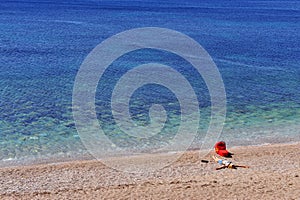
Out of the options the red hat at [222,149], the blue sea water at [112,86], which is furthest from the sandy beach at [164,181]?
the blue sea water at [112,86]

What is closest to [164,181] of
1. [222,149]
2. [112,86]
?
[222,149]

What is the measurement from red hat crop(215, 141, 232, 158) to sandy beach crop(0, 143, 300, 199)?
15.8 inches

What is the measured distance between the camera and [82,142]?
22406 millimetres

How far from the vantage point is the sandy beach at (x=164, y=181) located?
15.9 m

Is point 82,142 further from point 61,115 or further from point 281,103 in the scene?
point 281,103

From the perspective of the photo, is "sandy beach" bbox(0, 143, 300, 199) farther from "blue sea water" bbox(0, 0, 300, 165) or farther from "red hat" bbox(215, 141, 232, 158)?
"blue sea water" bbox(0, 0, 300, 165)

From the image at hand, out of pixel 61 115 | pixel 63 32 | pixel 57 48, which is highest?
pixel 63 32

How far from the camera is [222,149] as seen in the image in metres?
21.1

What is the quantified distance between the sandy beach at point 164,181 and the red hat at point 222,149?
40 centimetres

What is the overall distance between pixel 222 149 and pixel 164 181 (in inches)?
189

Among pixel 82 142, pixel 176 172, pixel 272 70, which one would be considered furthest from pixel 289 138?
pixel 272 70

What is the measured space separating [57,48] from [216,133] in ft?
99.6

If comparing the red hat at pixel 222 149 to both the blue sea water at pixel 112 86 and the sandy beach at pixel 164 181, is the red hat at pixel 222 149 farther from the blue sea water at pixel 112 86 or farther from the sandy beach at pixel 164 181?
the blue sea water at pixel 112 86

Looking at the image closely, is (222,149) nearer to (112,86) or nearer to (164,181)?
(164,181)
